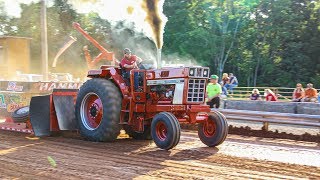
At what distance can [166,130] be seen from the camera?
26.6ft

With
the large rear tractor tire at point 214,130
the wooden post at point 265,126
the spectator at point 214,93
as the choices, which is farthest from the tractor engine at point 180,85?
the spectator at point 214,93

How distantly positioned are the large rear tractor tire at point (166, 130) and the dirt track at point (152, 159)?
151 mm

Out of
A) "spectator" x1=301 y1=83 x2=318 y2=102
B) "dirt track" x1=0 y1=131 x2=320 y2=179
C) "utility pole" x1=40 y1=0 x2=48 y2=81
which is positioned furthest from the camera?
"utility pole" x1=40 y1=0 x2=48 y2=81

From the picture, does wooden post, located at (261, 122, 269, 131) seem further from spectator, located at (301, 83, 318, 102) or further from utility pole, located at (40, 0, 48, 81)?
utility pole, located at (40, 0, 48, 81)

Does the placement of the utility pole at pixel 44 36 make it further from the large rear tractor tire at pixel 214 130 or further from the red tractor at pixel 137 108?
the large rear tractor tire at pixel 214 130

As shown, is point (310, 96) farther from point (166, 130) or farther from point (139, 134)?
point (166, 130)

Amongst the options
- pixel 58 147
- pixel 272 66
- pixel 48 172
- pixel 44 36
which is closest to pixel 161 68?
pixel 58 147

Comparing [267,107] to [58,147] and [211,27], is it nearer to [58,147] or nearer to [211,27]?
[58,147]

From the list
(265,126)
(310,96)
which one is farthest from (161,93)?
(310,96)

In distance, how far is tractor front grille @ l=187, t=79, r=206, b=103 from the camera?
8.27 metres

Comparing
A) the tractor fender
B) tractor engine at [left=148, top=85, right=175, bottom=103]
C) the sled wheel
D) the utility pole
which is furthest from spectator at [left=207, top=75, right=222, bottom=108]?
the utility pole

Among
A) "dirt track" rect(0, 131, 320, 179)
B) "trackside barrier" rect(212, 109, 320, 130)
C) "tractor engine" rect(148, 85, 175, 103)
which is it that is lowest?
"dirt track" rect(0, 131, 320, 179)

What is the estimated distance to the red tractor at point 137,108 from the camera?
8211mm

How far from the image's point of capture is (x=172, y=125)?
783cm
